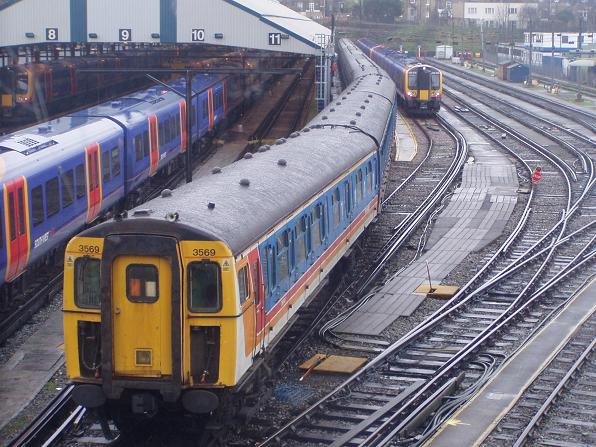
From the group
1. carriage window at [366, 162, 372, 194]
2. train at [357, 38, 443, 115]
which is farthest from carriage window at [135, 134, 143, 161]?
train at [357, 38, 443, 115]

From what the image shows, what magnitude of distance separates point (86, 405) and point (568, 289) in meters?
11.0

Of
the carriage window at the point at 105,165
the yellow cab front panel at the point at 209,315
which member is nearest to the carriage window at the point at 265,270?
the yellow cab front panel at the point at 209,315

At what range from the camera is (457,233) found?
2323 centimetres

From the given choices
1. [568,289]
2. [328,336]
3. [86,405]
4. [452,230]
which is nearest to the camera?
[86,405]

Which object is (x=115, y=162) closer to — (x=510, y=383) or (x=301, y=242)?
(x=301, y=242)

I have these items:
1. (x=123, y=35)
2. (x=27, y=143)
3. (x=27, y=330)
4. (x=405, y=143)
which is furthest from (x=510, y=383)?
(x=405, y=143)

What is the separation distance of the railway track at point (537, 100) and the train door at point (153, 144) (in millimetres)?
24189

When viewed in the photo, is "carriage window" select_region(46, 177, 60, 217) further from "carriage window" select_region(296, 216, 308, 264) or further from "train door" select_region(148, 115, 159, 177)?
"train door" select_region(148, 115, 159, 177)

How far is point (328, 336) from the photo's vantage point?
50.0 ft

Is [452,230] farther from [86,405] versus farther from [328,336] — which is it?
[86,405]

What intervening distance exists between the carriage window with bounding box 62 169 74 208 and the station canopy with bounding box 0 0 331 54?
16.3 meters

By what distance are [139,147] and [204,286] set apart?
49.7 feet

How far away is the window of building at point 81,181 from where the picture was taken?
19.3 m

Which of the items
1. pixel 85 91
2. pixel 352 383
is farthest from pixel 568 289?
pixel 85 91
